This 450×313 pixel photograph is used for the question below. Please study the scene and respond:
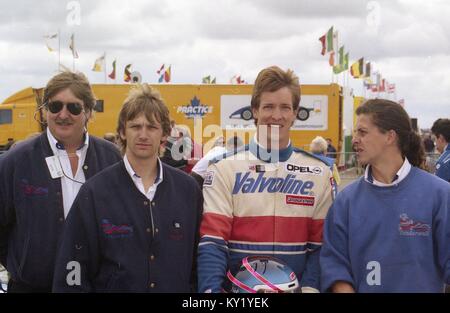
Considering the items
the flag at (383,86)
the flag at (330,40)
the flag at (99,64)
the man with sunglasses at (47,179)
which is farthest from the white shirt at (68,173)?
the flag at (383,86)

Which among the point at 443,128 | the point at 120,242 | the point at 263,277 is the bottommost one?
the point at 263,277

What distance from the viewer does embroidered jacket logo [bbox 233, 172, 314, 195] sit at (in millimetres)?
3092

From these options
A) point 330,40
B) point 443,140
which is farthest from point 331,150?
point 443,140

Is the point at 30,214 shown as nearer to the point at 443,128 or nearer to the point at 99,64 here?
the point at 443,128

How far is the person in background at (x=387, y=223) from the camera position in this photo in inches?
114

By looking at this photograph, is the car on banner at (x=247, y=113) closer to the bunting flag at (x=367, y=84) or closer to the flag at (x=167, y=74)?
the flag at (x=167, y=74)

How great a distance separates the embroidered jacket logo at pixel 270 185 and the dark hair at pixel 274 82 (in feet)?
1.24

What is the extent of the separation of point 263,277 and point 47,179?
1326 millimetres

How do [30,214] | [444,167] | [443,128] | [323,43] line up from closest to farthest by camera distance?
[30,214] < [444,167] < [443,128] < [323,43]

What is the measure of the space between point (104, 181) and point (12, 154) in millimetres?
739

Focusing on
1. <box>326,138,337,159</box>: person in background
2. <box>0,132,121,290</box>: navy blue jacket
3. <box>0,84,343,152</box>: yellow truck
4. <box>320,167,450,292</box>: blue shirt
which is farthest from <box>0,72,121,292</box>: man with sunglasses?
<box>0,84,343,152</box>: yellow truck

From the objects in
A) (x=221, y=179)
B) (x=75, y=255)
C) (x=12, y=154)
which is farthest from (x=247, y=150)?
(x=12, y=154)

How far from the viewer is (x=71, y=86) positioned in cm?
347

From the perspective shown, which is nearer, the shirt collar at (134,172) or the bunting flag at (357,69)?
the shirt collar at (134,172)
